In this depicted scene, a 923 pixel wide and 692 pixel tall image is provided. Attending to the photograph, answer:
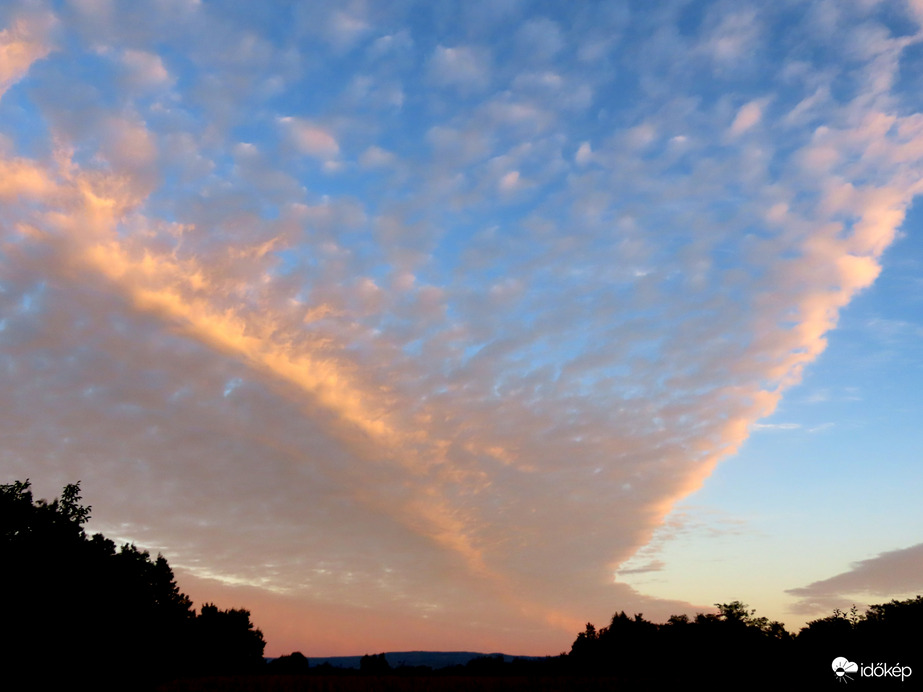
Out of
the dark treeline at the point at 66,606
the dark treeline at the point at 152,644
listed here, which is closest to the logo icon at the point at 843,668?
the dark treeline at the point at 152,644

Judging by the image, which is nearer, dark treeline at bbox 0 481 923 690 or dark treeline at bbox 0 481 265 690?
dark treeline at bbox 0 481 923 690

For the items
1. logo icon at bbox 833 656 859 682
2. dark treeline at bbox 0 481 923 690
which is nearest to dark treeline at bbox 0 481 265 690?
dark treeline at bbox 0 481 923 690

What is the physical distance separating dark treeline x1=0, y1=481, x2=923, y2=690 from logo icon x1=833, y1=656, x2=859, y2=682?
1.11 metres

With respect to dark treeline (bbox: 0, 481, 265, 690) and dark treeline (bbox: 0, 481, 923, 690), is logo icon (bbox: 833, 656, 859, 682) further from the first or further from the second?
dark treeline (bbox: 0, 481, 265, 690)

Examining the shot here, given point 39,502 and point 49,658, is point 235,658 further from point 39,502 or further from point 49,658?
point 49,658

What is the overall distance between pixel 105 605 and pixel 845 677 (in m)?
76.0

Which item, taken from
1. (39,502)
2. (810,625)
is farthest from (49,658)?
(810,625)

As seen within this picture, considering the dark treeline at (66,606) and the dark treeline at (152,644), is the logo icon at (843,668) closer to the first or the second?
the dark treeline at (152,644)

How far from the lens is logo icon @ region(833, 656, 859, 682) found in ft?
183

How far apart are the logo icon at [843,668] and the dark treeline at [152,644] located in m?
1.11

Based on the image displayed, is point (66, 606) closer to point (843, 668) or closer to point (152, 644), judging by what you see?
point (152, 644)

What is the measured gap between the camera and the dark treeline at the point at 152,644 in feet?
168

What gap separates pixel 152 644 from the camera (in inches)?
3258

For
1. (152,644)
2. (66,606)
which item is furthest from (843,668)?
(152,644)
